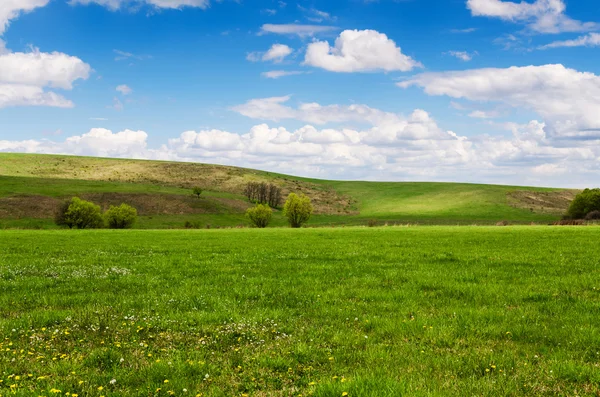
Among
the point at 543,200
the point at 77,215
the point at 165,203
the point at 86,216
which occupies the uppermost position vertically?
the point at 543,200

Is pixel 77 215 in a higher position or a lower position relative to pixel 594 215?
lower

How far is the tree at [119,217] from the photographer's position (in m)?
93.8

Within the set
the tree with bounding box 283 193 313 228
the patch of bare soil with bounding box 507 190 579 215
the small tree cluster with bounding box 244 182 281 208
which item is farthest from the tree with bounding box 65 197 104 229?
the patch of bare soil with bounding box 507 190 579 215

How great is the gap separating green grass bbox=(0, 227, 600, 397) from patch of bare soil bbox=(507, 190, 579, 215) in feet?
507

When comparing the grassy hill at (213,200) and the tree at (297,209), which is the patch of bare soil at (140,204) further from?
the tree at (297,209)

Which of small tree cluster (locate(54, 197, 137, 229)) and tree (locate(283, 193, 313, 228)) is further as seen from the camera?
tree (locate(283, 193, 313, 228))

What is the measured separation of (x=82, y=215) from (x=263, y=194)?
284ft

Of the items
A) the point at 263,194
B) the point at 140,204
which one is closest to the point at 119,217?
the point at 140,204

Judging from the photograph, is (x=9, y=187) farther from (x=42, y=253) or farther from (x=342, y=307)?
(x=342, y=307)

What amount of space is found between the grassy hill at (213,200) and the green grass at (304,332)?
89.8 meters

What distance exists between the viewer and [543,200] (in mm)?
170875

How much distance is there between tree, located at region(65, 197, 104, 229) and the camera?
87.6m

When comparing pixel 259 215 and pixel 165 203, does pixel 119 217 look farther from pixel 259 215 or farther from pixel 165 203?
pixel 165 203

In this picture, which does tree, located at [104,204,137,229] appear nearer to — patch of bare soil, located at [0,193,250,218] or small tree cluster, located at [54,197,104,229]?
small tree cluster, located at [54,197,104,229]
